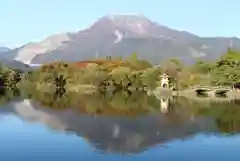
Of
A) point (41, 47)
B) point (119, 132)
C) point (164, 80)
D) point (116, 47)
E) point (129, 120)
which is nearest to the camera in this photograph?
point (119, 132)

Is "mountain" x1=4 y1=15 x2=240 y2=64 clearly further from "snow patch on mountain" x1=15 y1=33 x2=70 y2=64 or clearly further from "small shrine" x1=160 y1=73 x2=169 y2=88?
"small shrine" x1=160 y1=73 x2=169 y2=88

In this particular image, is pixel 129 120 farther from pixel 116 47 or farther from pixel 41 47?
pixel 41 47

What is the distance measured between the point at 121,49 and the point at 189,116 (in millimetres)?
143388

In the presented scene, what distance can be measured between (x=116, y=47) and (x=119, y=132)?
151729mm

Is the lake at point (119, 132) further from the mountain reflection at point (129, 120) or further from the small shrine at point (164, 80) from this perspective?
the small shrine at point (164, 80)

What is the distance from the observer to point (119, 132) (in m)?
17.9

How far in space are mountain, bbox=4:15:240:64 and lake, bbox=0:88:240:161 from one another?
370 ft

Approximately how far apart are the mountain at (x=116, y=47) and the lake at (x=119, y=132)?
370 feet

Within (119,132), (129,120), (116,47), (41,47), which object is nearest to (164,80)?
(129,120)

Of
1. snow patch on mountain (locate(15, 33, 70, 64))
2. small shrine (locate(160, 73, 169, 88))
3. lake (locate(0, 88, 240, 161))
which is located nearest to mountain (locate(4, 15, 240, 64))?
snow patch on mountain (locate(15, 33, 70, 64))

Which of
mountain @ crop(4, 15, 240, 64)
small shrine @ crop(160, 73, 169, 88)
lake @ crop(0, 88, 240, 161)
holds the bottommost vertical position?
lake @ crop(0, 88, 240, 161)

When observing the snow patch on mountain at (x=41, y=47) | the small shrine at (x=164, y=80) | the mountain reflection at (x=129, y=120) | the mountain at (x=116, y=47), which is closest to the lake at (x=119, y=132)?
the mountain reflection at (x=129, y=120)

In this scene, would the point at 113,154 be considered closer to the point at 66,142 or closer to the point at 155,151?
the point at 155,151

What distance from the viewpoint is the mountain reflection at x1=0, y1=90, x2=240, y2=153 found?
1631cm
